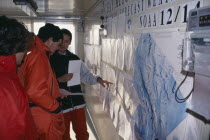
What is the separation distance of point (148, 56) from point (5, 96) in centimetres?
81

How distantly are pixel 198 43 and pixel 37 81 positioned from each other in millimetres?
1220

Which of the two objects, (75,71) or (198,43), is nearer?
(198,43)

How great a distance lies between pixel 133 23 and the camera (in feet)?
4.89

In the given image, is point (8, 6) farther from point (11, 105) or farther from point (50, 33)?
point (11, 105)

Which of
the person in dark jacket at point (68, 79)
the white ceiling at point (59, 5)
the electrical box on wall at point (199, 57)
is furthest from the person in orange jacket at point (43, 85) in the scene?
the white ceiling at point (59, 5)

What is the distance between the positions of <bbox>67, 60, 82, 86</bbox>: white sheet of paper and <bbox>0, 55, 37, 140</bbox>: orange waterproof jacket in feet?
3.92

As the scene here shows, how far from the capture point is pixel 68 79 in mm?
2340

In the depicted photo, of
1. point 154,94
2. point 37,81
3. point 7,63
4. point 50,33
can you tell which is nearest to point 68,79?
point 50,33

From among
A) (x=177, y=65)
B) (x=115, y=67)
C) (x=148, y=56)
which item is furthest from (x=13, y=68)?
(x=115, y=67)

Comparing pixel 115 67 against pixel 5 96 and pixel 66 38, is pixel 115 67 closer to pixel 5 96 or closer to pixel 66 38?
pixel 66 38

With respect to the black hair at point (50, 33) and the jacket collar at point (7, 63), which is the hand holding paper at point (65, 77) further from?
the jacket collar at point (7, 63)

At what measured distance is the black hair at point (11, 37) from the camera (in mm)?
1151

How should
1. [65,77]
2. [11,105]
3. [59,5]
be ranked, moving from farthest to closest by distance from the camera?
[59,5] → [65,77] → [11,105]

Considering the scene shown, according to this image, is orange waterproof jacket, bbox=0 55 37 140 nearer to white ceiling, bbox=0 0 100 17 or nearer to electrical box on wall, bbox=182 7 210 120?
electrical box on wall, bbox=182 7 210 120
